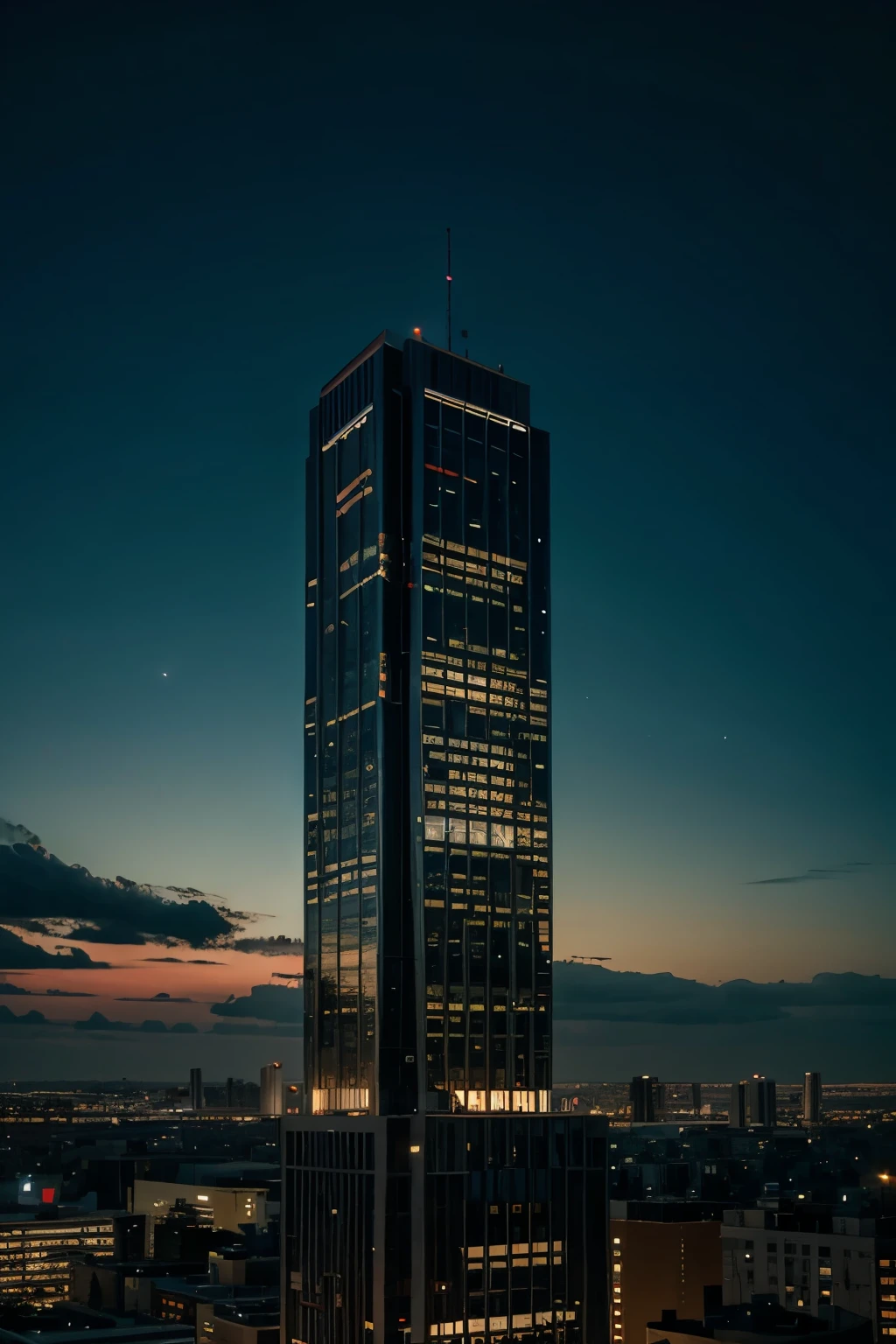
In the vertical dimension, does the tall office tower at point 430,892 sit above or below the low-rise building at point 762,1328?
above

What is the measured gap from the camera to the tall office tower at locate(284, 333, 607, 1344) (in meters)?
161

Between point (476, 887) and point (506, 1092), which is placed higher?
point (476, 887)

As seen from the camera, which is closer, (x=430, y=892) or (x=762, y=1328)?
(x=762, y=1328)

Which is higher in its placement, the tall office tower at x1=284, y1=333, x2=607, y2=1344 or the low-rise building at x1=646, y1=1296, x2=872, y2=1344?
the tall office tower at x1=284, y1=333, x2=607, y2=1344

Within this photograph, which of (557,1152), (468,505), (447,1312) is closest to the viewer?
(447,1312)

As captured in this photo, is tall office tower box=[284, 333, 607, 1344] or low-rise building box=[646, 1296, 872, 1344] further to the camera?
tall office tower box=[284, 333, 607, 1344]

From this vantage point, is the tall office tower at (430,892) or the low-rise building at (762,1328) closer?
the low-rise building at (762,1328)

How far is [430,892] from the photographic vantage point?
172875 mm

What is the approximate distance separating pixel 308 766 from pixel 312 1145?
158ft

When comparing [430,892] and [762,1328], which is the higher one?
[430,892]

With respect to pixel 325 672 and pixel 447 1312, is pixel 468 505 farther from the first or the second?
pixel 447 1312

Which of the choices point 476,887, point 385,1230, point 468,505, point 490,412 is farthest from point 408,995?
point 490,412

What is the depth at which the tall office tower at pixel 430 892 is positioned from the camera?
161000mm

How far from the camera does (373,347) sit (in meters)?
188
